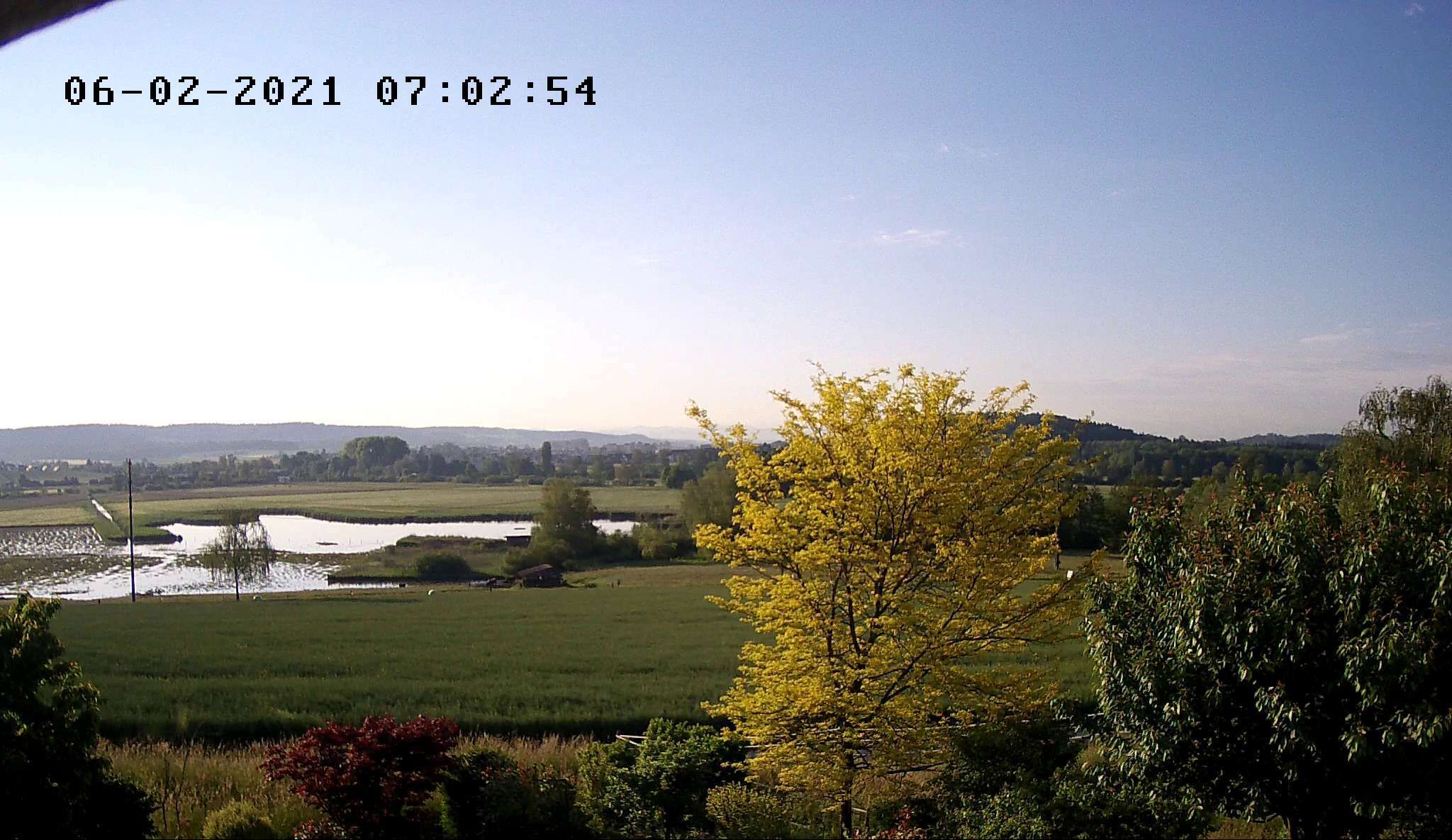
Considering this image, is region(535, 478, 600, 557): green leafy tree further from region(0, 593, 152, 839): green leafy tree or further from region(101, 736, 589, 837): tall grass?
region(0, 593, 152, 839): green leafy tree

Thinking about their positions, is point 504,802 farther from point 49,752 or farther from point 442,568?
point 442,568

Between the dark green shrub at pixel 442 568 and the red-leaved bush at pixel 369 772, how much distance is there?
5068 centimetres

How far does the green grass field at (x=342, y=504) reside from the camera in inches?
2867

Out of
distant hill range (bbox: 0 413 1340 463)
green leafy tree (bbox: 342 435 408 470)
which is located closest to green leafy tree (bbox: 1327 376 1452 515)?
distant hill range (bbox: 0 413 1340 463)

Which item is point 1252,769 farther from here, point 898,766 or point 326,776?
point 326,776

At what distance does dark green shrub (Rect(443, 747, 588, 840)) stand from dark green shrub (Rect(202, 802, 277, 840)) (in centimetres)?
166

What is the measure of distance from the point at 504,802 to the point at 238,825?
2.63 metres

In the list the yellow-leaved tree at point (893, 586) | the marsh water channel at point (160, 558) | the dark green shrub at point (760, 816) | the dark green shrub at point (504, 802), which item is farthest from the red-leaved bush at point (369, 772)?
the marsh water channel at point (160, 558)

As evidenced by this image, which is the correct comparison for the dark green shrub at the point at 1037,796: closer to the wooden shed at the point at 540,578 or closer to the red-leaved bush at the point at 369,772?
the red-leaved bush at the point at 369,772

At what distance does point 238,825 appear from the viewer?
8656 mm

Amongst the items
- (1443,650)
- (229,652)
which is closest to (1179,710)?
(1443,650)

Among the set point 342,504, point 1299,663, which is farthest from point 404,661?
point 342,504

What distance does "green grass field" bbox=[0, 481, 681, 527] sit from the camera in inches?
2867

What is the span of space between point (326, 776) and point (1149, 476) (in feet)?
125
